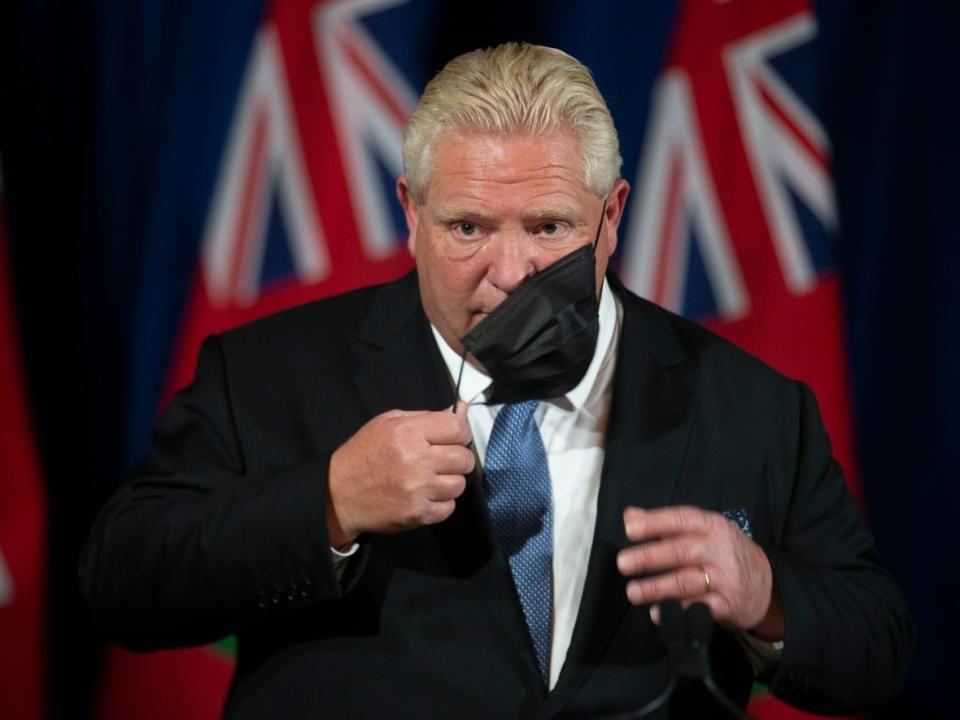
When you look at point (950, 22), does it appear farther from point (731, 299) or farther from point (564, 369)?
point (564, 369)

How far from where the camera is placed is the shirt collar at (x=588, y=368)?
5.96ft

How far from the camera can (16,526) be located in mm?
2609

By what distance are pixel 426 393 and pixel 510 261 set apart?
0.77 feet

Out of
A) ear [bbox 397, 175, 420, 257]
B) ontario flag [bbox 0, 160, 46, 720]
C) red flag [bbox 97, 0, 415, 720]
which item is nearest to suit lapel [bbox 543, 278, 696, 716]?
ear [bbox 397, 175, 420, 257]

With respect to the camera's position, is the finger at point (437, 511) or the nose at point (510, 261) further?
the nose at point (510, 261)

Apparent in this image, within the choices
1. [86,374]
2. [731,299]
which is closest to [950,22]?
[731,299]

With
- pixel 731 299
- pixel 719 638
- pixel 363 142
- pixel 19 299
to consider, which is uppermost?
pixel 363 142

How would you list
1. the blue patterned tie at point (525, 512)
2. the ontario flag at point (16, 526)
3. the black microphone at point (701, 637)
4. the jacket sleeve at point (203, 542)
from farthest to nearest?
the ontario flag at point (16, 526), the blue patterned tie at point (525, 512), the jacket sleeve at point (203, 542), the black microphone at point (701, 637)

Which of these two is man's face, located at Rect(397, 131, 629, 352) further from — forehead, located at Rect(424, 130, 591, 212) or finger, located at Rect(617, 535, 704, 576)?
finger, located at Rect(617, 535, 704, 576)

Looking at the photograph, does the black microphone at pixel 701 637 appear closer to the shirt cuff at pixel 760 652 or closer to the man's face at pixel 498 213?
the shirt cuff at pixel 760 652

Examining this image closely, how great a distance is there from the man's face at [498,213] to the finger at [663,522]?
371 millimetres

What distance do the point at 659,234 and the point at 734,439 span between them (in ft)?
2.99

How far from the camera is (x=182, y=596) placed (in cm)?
163

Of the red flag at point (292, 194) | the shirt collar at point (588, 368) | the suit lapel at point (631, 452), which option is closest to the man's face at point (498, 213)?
the shirt collar at point (588, 368)
